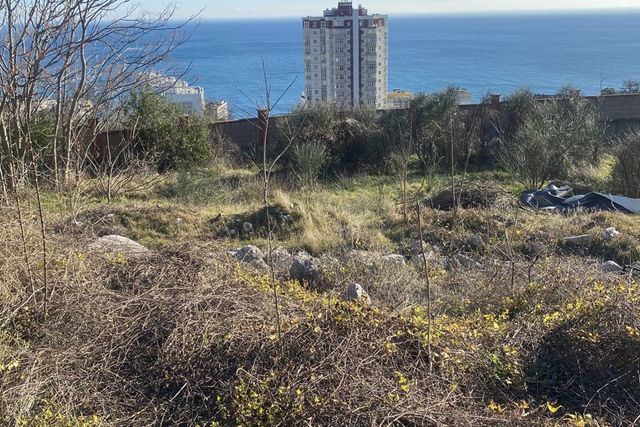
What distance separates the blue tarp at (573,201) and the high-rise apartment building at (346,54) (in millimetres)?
32603

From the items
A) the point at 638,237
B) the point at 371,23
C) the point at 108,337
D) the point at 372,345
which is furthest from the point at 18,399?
the point at 371,23

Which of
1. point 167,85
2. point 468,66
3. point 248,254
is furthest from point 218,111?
point 468,66

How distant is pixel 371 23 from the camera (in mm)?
43812

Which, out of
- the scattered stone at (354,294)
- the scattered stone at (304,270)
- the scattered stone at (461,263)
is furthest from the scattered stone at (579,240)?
the scattered stone at (354,294)

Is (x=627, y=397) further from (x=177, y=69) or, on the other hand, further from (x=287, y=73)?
(x=287, y=73)

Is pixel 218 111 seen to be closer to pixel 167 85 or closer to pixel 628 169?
pixel 167 85

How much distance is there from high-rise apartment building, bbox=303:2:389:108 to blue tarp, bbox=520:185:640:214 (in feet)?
107

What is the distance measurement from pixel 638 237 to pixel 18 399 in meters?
6.66

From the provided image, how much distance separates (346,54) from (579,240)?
1515 inches

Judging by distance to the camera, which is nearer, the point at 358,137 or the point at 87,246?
the point at 87,246

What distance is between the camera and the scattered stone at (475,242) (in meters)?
6.85

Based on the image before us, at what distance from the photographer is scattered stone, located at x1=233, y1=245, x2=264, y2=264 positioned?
19.9 ft

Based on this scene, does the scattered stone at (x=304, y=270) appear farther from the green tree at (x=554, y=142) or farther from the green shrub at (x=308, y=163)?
the green tree at (x=554, y=142)

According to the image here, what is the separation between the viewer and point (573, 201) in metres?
9.14
